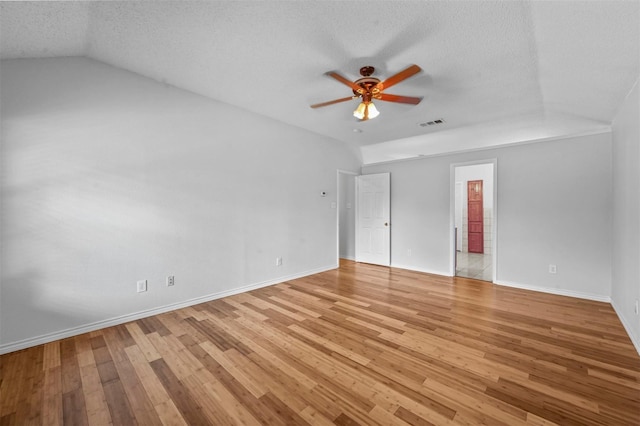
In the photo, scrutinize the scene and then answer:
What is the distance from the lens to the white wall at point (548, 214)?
145 inches

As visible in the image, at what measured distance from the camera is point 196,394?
6.00 feet

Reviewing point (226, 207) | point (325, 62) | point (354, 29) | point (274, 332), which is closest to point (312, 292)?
point (274, 332)

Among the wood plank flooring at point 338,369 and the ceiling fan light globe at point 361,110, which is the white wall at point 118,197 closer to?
the wood plank flooring at point 338,369

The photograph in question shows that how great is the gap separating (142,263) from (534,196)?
5.63 m

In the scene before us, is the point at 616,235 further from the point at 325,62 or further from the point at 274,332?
the point at 274,332

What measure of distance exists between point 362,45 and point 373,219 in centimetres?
421

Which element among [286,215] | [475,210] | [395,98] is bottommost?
[286,215]

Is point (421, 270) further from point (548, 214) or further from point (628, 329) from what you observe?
point (628, 329)

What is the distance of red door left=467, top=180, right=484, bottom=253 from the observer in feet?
24.7

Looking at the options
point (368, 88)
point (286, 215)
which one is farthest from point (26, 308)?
point (368, 88)

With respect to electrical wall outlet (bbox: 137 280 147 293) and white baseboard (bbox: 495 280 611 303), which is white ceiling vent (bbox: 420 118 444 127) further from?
electrical wall outlet (bbox: 137 280 147 293)

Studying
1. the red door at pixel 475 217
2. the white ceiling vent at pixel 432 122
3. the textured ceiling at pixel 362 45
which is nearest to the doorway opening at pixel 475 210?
the red door at pixel 475 217

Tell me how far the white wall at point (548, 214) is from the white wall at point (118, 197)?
10.6ft

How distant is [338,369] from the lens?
2100 mm
